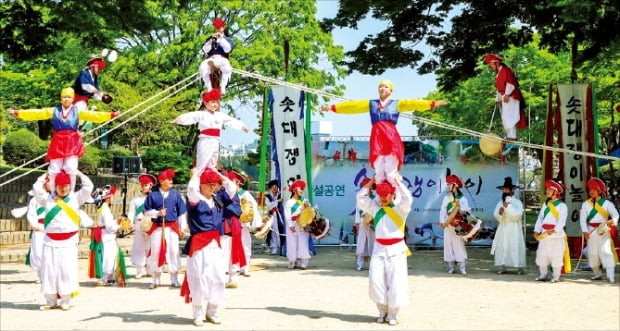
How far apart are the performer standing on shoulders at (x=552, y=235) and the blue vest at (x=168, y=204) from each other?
6.26m

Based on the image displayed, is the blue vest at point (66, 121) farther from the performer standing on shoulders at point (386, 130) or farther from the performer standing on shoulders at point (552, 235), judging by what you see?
the performer standing on shoulders at point (552, 235)

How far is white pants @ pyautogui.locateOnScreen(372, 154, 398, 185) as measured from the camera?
28.0 feet

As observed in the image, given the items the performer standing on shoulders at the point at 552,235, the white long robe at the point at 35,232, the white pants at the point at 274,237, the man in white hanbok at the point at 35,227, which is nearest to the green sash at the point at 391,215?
Answer: the performer standing on shoulders at the point at 552,235

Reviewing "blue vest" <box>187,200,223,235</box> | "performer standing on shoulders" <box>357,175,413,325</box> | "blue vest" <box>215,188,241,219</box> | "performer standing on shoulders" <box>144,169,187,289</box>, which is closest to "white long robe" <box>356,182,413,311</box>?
"performer standing on shoulders" <box>357,175,413,325</box>

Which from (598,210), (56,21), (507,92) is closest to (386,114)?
(507,92)

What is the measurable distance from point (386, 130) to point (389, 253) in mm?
1538

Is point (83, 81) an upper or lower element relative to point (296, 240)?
upper

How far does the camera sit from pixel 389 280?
8.12m

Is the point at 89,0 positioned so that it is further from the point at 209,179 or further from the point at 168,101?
the point at 168,101

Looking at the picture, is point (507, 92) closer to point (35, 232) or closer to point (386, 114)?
point (386, 114)

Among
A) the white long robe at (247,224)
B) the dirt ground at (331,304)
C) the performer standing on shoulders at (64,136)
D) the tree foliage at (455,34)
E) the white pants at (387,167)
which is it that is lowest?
the dirt ground at (331,304)

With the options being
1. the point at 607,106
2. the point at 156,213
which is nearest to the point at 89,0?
the point at 156,213

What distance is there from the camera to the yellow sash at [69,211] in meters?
9.00

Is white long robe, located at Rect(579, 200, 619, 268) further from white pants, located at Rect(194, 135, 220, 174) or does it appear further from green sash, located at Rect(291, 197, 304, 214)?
white pants, located at Rect(194, 135, 220, 174)
